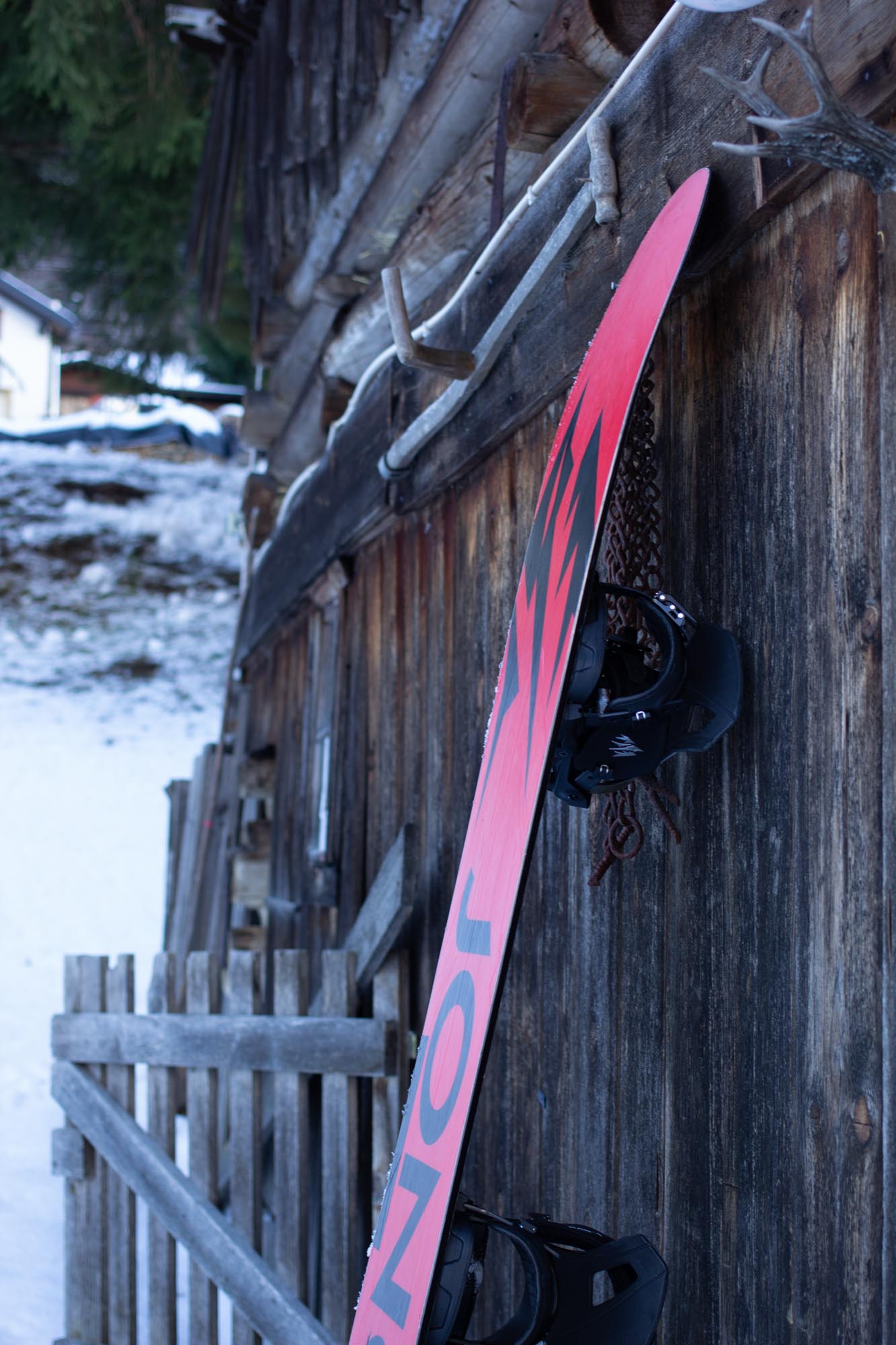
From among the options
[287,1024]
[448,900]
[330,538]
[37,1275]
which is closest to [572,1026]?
[448,900]

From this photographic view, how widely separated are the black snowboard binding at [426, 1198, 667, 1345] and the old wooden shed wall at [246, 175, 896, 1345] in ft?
0.37

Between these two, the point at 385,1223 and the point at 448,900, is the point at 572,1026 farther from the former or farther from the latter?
the point at 448,900

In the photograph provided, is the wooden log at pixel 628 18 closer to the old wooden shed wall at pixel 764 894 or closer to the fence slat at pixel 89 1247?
the old wooden shed wall at pixel 764 894

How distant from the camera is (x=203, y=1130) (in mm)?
3207

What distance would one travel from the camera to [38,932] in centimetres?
908

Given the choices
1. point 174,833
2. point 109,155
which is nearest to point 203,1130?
point 174,833

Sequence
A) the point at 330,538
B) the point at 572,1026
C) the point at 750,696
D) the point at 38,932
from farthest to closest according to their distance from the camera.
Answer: the point at 38,932
the point at 330,538
the point at 572,1026
the point at 750,696

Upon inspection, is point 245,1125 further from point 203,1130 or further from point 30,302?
point 30,302

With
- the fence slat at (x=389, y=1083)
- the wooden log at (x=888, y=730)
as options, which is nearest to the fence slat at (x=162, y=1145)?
the fence slat at (x=389, y=1083)

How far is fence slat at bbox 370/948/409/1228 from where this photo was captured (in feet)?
9.58

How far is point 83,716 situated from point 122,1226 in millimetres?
9687

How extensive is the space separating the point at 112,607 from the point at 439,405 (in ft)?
40.7

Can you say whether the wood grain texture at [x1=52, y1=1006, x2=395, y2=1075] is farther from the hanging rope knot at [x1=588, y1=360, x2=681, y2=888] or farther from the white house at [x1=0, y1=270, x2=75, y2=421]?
the white house at [x1=0, y1=270, x2=75, y2=421]

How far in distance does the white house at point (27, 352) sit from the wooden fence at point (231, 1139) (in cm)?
2546
